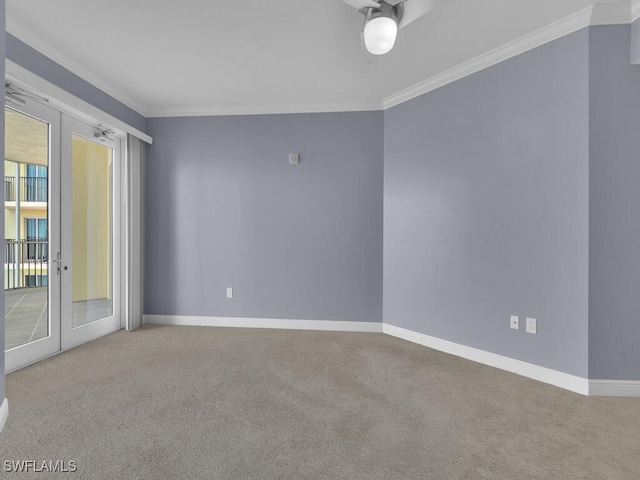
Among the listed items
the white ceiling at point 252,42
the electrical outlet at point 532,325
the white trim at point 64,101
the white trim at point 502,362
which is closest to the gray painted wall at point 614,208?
the white trim at point 502,362

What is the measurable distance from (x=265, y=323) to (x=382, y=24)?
3.58 m

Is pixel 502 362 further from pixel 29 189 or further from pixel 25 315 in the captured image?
pixel 29 189

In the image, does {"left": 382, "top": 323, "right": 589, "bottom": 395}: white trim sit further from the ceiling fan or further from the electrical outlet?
the ceiling fan

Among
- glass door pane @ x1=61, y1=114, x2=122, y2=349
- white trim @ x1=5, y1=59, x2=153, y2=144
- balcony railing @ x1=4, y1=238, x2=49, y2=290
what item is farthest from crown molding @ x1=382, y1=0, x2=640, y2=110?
balcony railing @ x1=4, y1=238, x2=49, y2=290

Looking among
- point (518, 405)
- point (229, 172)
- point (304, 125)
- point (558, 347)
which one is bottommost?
point (518, 405)

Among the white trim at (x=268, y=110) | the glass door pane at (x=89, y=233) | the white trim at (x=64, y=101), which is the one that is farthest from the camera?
the white trim at (x=268, y=110)

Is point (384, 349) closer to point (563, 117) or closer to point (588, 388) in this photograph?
point (588, 388)

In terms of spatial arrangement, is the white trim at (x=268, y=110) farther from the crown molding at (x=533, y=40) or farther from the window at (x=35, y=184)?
the window at (x=35, y=184)

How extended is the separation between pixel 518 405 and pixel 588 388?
0.63m

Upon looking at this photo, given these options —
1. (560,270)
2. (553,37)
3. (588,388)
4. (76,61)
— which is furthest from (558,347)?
(76,61)

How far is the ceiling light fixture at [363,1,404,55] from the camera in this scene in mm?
2045

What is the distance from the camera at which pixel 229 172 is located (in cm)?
455

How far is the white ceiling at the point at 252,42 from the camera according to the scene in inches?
99.3

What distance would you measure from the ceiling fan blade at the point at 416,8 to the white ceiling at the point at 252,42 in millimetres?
536
